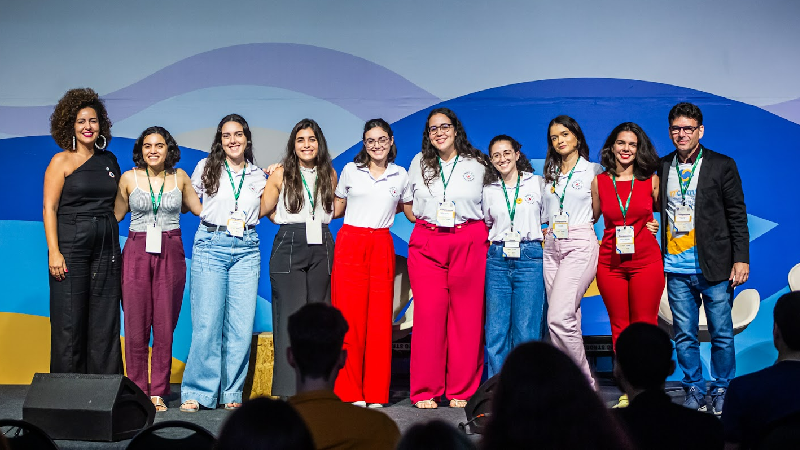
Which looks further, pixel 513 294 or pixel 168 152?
pixel 168 152

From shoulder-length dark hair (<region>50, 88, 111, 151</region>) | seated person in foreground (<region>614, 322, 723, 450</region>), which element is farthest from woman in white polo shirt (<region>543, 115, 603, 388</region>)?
shoulder-length dark hair (<region>50, 88, 111, 151</region>)

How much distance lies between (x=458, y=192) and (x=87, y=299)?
7.10ft

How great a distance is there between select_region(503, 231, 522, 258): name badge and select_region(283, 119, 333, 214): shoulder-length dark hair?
102 centimetres

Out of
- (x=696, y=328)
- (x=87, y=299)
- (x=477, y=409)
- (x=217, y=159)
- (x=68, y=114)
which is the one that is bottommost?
(x=477, y=409)

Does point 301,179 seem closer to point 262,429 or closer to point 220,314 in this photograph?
point 220,314

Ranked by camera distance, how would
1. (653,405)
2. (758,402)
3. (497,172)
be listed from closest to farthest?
(653,405) → (758,402) → (497,172)

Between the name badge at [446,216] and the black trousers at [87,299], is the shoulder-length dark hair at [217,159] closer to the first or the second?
the black trousers at [87,299]

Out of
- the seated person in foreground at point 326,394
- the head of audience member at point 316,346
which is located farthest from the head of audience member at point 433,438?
the head of audience member at point 316,346

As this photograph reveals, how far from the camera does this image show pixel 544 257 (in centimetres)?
457

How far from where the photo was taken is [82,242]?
435 cm

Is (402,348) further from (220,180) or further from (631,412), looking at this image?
(631,412)

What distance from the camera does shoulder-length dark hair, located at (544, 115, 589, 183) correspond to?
14.9 feet

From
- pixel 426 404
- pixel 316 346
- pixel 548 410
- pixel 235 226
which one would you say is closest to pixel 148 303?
pixel 235 226

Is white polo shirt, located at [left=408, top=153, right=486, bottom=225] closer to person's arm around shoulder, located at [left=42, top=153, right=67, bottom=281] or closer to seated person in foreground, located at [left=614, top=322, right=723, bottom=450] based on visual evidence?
person's arm around shoulder, located at [left=42, top=153, right=67, bottom=281]
